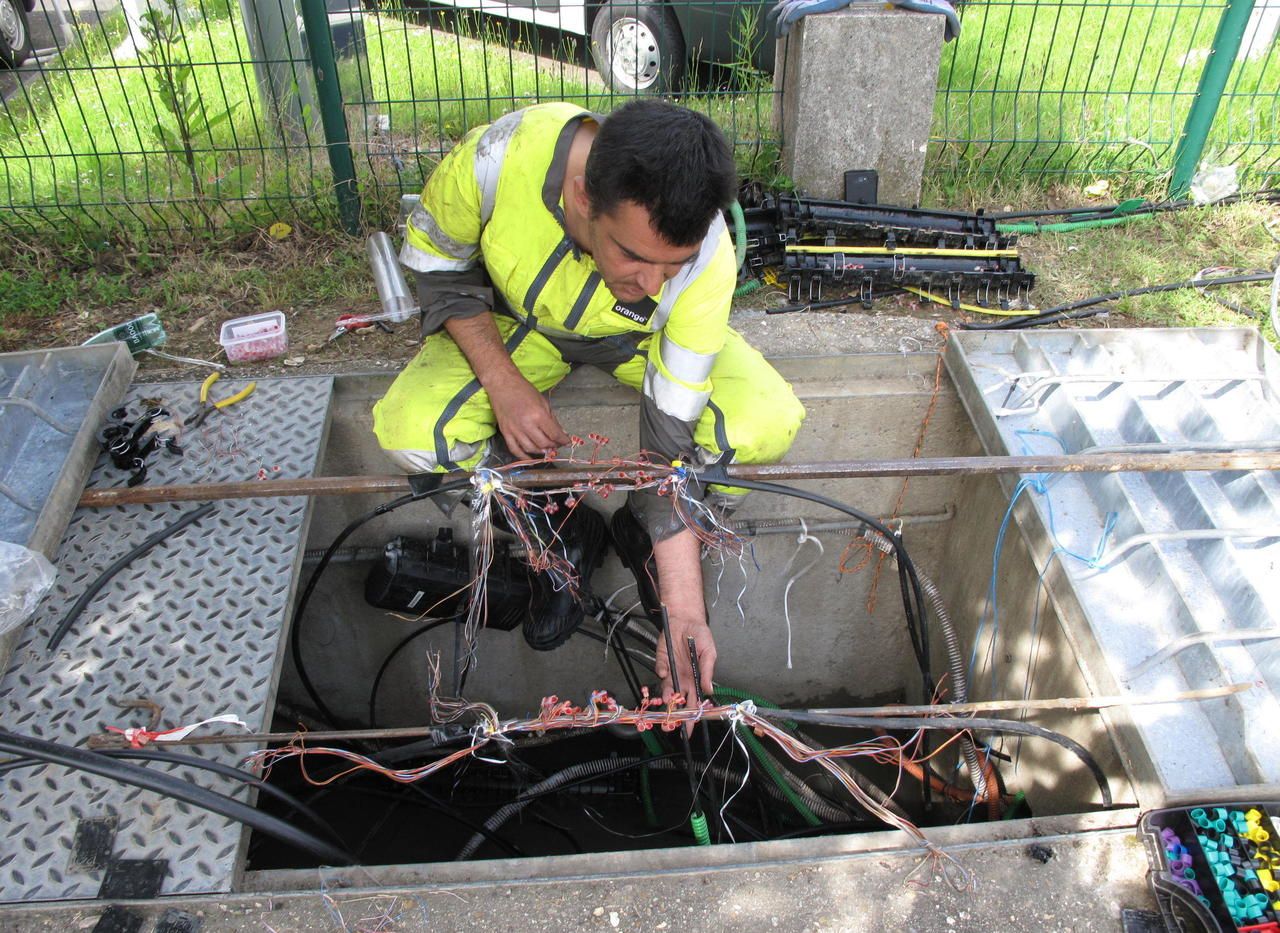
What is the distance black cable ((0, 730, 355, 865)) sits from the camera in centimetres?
174

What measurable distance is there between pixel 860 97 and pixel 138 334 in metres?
3.02

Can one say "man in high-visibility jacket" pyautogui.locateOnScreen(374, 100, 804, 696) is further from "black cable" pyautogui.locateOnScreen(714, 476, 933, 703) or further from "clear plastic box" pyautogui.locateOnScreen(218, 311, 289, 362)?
"clear plastic box" pyautogui.locateOnScreen(218, 311, 289, 362)

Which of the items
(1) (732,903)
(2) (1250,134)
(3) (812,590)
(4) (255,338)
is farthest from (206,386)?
(2) (1250,134)

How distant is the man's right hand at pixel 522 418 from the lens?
8.16 feet

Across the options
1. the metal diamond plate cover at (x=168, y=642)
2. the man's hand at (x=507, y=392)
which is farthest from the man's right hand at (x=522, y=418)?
the metal diamond plate cover at (x=168, y=642)

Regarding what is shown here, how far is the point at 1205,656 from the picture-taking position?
2139 mm

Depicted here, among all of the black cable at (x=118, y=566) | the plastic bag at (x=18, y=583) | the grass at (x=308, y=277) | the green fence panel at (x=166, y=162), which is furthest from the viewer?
the green fence panel at (x=166, y=162)

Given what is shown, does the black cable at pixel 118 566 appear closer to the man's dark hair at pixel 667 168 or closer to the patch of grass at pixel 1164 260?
the man's dark hair at pixel 667 168

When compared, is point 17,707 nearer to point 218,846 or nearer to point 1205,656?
point 218,846

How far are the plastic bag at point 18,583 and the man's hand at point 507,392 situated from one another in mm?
1232

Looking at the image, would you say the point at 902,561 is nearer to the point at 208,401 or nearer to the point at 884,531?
the point at 884,531

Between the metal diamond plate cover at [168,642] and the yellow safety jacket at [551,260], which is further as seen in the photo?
the yellow safety jacket at [551,260]

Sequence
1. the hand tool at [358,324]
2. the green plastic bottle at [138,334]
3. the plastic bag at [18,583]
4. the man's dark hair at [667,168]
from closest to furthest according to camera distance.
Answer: the man's dark hair at [667,168], the plastic bag at [18,583], the green plastic bottle at [138,334], the hand tool at [358,324]

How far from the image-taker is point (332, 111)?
3.57 m
